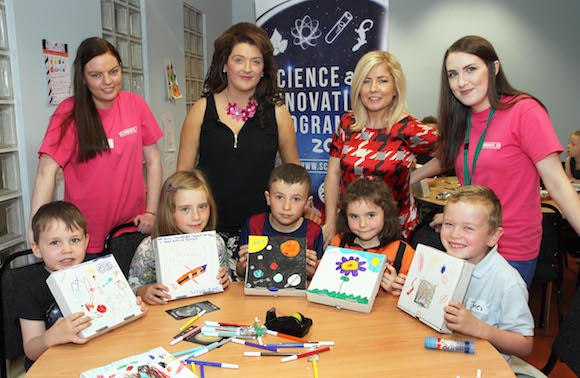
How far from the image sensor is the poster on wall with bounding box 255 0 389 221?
391 centimetres

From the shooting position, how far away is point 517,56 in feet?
21.4

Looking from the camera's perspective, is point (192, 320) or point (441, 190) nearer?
point (192, 320)

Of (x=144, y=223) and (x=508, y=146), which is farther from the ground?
(x=508, y=146)

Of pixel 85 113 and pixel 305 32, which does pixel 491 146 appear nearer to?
pixel 85 113

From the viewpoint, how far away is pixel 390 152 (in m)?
2.49

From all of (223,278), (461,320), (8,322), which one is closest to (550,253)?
(461,320)

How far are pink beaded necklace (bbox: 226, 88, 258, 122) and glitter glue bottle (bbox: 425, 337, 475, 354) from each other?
147cm

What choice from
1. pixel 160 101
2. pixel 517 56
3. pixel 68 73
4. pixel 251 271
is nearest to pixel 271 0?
pixel 160 101

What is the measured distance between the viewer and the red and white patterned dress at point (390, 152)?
248 cm

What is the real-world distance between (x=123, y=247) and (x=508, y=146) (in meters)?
1.79

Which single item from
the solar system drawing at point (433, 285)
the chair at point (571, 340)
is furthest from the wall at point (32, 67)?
the chair at point (571, 340)

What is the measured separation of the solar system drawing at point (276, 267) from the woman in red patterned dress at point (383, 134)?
54 centimetres

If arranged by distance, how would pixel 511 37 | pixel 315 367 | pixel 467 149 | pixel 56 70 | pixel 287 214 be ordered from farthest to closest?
pixel 511 37, pixel 56 70, pixel 287 214, pixel 467 149, pixel 315 367

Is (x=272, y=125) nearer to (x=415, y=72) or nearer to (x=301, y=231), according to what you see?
(x=301, y=231)
